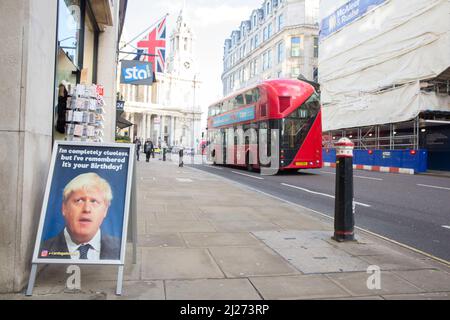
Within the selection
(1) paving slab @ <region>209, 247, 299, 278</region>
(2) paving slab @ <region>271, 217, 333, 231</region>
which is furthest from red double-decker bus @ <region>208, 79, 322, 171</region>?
(1) paving slab @ <region>209, 247, 299, 278</region>

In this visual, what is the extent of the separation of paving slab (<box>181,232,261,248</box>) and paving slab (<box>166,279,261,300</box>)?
1.34 m

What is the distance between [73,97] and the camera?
5.99 m

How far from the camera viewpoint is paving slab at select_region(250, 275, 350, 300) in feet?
11.6

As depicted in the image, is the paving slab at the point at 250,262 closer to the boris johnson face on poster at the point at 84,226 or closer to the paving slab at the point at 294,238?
the paving slab at the point at 294,238

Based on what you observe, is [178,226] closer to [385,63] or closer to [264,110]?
[264,110]

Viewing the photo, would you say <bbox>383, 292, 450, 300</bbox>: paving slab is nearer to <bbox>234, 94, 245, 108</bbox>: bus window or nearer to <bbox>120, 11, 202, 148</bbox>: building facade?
<bbox>234, 94, 245, 108</bbox>: bus window

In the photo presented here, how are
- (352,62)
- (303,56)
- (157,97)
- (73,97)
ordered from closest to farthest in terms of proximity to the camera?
(73,97) → (352,62) → (303,56) → (157,97)

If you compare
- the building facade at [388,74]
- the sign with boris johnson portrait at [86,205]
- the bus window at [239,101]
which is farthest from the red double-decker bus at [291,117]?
the sign with boris johnson portrait at [86,205]

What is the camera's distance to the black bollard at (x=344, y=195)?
5512 millimetres

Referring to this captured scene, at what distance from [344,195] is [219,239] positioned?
1.78 m

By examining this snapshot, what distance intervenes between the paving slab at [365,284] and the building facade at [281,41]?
53140mm

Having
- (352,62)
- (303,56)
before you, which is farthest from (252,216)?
(303,56)

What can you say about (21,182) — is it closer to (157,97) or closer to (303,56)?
(303,56)

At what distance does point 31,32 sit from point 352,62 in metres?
29.2
